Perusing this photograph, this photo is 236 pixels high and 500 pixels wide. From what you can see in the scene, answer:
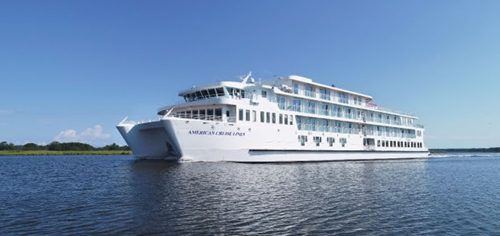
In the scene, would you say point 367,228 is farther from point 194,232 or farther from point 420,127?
point 420,127

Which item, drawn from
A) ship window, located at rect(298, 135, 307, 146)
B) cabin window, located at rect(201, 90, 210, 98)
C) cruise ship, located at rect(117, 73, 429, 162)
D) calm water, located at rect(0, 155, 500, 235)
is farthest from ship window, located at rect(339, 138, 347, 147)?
calm water, located at rect(0, 155, 500, 235)

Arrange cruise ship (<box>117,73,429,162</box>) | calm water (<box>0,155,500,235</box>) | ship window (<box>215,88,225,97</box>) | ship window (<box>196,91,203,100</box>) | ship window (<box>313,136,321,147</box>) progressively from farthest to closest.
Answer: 1. ship window (<box>313,136,321,147</box>)
2. ship window (<box>196,91,203,100</box>)
3. ship window (<box>215,88,225,97</box>)
4. cruise ship (<box>117,73,429,162</box>)
5. calm water (<box>0,155,500,235</box>)

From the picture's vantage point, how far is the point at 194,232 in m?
11.4

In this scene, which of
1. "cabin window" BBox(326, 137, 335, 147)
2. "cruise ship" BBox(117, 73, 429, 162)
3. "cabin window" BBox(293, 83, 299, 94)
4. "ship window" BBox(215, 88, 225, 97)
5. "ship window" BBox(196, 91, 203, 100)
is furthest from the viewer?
"cabin window" BBox(326, 137, 335, 147)

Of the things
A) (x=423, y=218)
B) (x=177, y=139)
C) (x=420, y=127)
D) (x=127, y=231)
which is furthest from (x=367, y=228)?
(x=420, y=127)

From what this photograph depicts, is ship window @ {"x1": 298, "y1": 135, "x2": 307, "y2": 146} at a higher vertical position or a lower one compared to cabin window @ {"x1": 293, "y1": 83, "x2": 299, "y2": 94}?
lower

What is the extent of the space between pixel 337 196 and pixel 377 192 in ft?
10.2

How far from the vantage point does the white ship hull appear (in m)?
Result: 33.3

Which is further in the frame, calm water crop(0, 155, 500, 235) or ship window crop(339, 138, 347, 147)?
ship window crop(339, 138, 347, 147)

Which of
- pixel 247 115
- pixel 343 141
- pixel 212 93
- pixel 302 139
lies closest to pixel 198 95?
pixel 212 93

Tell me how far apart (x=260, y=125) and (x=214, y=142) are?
5.67 meters

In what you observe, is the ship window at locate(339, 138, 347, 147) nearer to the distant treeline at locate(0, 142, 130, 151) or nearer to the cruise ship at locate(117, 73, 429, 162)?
the cruise ship at locate(117, 73, 429, 162)

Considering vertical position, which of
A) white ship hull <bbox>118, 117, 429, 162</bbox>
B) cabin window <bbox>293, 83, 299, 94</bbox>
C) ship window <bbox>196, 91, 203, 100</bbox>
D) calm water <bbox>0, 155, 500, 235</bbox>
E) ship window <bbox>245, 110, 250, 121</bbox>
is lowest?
calm water <bbox>0, 155, 500, 235</bbox>

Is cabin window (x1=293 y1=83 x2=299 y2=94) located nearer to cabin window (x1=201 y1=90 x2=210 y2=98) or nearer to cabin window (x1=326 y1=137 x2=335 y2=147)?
cabin window (x1=326 y1=137 x2=335 y2=147)
